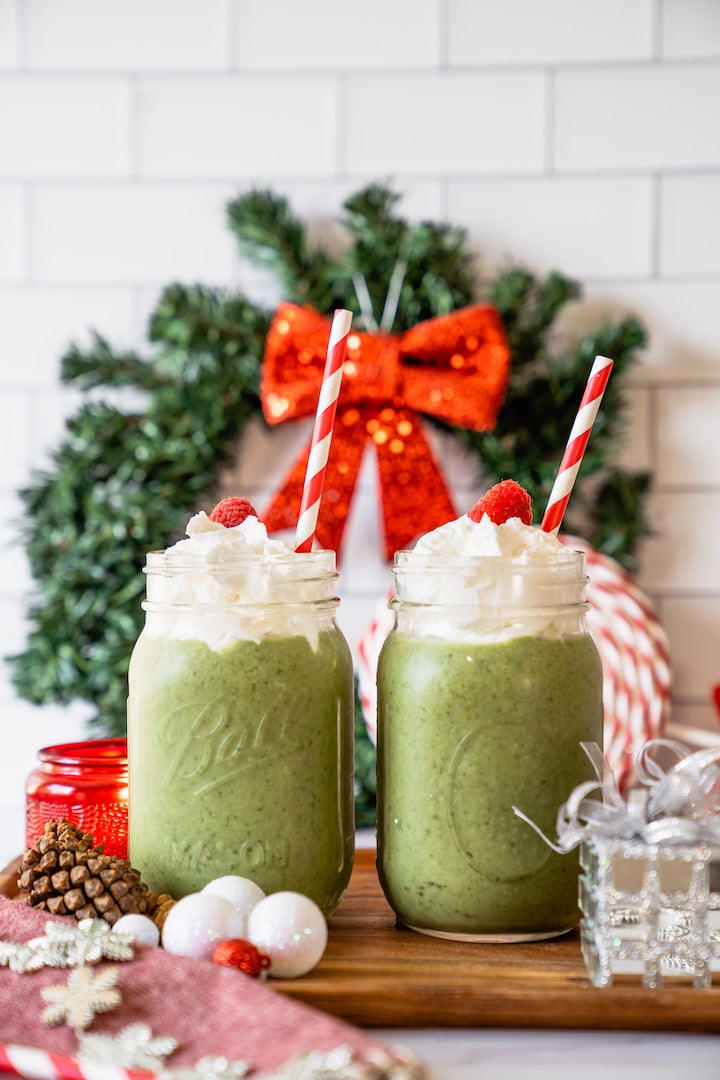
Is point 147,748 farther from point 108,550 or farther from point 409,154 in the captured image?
point 409,154

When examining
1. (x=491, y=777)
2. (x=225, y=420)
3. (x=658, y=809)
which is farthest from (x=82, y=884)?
(x=225, y=420)

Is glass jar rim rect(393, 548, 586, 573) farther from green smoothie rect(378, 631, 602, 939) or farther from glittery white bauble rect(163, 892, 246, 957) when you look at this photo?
glittery white bauble rect(163, 892, 246, 957)

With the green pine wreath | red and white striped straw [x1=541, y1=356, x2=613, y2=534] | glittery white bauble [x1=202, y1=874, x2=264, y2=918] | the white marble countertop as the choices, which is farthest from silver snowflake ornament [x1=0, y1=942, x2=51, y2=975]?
the green pine wreath

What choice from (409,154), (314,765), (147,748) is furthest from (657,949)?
(409,154)

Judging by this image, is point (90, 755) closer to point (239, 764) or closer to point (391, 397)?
point (239, 764)

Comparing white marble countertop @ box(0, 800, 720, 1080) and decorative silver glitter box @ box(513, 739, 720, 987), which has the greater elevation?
decorative silver glitter box @ box(513, 739, 720, 987)
